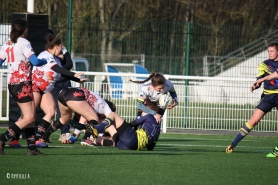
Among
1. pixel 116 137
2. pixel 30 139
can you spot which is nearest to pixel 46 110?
pixel 116 137

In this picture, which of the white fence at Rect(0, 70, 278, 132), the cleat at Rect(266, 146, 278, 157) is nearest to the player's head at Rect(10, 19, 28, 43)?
the cleat at Rect(266, 146, 278, 157)

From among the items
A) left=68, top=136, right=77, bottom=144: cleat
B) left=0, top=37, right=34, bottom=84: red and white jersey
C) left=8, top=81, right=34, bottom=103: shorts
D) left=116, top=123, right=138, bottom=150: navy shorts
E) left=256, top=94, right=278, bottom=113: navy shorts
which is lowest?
left=68, top=136, right=77, bottom=144: cleat

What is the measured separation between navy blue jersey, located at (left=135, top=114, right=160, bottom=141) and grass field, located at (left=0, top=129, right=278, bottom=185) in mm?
308

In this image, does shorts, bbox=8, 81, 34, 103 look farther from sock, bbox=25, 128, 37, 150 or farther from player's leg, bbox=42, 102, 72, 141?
player's leg, bbox=42, 102, 72, 141

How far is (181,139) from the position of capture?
15.4 metres

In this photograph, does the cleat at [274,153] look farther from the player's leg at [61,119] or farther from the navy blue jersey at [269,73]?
the player's leg at [61,119]

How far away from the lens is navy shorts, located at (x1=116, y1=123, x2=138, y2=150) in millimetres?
11227

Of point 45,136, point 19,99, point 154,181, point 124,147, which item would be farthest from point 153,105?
point 154,181

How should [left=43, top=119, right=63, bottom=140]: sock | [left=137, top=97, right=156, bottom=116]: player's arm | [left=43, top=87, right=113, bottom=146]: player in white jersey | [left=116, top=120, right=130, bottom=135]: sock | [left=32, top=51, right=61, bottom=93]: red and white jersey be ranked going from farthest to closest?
[left=43, top=119, right=63, bottom=140]: sock < [left=137, top=97, right=156, bottom=116]: player's arm < [left=32, top=51, right=61, bottom=93]: red and white jersey < [left=43, top=87, right=113, bottom=146]: player in white jersey < [left=116, top=120, right=130, bottom=135]: sock

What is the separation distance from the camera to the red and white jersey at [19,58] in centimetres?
1010

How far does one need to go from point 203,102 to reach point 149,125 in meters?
6.16

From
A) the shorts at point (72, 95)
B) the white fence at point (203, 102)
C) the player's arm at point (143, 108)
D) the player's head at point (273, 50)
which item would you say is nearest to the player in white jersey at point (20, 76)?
the shorts at point (72, 95)

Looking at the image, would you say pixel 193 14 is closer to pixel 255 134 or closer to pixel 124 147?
pixel 255 134

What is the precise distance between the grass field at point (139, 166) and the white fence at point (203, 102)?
4432mm
